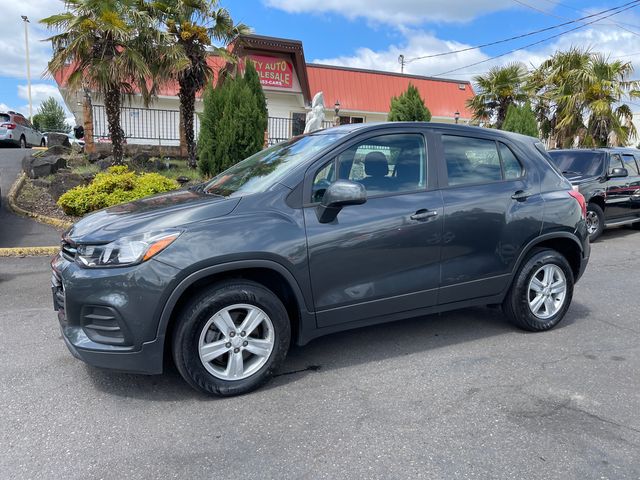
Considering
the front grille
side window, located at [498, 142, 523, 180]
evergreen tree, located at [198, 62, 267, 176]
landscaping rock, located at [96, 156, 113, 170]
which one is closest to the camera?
the front grille

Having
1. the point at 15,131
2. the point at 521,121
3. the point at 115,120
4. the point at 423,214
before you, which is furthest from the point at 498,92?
the point at 15,131

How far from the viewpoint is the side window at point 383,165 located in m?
3.73

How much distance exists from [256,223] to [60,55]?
10758 millimetres

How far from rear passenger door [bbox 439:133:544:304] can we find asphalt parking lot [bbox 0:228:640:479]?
0.61 meters

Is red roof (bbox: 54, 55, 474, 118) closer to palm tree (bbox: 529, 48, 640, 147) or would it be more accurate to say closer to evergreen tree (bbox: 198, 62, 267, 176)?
palm tree (bbox: 529, 48, 640, 147)

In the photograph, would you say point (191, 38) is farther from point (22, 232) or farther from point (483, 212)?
point (483, 212)

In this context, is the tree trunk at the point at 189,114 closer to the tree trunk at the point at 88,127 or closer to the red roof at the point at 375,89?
the tree trunk at the point at 88,127

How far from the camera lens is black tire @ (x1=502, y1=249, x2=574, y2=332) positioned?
4.37 m

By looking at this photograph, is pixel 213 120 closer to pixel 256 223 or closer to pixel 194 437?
pixel 256 223

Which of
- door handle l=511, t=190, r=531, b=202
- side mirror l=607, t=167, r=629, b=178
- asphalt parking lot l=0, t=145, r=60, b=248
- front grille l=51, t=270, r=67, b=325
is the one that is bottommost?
asphalt parking lot l=0, t=145, r=60, b=248

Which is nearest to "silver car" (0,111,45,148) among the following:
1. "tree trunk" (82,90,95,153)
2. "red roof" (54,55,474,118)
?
"tree trunk" (82,90,95,153)

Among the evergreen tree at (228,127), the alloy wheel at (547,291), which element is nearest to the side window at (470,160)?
the alloy wheel at (547,291)

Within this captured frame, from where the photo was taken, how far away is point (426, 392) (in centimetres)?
344

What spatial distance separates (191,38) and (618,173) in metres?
10.4
